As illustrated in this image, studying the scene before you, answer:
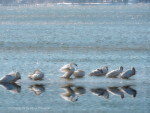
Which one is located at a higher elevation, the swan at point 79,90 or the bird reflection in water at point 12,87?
the swan at point 79,90

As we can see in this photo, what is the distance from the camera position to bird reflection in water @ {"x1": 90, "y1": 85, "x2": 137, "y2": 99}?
2994 centimetres

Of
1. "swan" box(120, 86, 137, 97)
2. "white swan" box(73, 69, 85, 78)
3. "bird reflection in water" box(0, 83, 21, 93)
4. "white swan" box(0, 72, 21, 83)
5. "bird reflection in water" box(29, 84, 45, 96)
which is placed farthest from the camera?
"white swan" box(73, 69, 85, 78)

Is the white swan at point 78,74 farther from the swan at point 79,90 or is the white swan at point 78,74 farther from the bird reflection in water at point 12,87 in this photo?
the bird reflection in water at point 12,87

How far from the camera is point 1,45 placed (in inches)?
2328

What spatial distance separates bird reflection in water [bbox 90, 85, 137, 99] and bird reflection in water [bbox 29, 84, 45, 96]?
212cm

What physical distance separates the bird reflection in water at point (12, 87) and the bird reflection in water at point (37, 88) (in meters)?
0.55

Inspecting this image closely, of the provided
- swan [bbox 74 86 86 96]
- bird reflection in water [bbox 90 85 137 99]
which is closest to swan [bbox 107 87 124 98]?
bird reflection in water [bbox 90 85 137 99]

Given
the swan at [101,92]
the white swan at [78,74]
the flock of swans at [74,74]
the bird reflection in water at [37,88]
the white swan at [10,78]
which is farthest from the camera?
the white swan at [78,74]

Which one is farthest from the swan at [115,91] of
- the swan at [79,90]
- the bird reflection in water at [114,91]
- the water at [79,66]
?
the swan at [79,90]

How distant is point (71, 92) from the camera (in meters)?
30.6

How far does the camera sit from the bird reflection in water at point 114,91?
98.2ft

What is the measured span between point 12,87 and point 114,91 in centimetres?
458

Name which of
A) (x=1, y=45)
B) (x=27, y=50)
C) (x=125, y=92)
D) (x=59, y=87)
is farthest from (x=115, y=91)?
(x=1, y=45)

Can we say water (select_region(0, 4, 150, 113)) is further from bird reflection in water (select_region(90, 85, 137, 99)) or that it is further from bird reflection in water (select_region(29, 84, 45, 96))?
bird reflection in water (select_region(90, 85, 137, 99))
